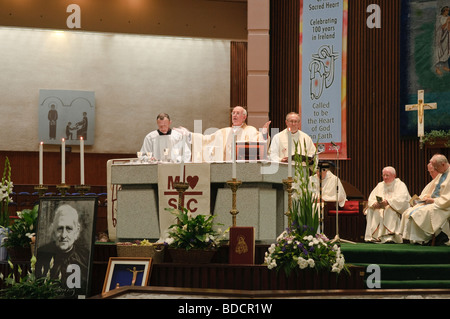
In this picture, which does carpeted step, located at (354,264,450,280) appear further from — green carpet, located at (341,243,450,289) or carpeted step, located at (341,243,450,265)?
carpeted step, located at (341,243,450,265)

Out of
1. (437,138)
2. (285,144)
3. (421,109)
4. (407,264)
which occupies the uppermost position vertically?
(421,109)

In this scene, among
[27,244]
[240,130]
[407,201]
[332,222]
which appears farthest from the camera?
[332,222]

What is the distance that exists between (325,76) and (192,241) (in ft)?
25.7

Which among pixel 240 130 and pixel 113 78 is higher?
pixel 113 78

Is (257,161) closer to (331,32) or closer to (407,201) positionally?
(407,201)

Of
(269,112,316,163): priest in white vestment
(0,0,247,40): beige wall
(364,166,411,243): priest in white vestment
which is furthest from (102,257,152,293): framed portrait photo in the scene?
(0,0,247,40): beige wall

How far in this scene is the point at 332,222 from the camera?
36.2 ft

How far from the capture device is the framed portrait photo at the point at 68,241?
5.16 metres

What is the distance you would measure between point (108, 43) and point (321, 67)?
5.55 metres

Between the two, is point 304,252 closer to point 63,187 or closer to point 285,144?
point 63,187

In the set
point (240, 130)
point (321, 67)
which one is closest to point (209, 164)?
point (240, 130)

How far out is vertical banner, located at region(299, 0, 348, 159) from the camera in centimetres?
1284

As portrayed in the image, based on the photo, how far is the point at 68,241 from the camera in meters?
5.31

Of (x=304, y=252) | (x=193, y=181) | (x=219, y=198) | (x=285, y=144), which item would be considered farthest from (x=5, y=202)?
(x=285, y=144)
